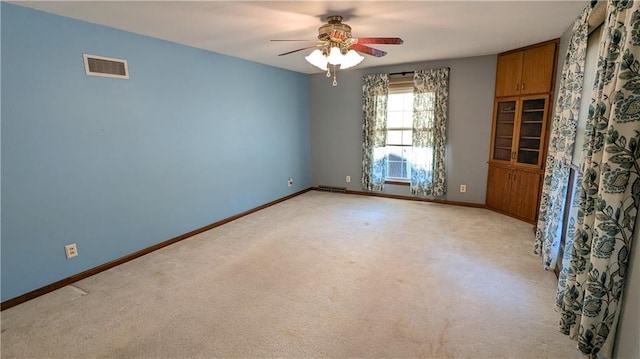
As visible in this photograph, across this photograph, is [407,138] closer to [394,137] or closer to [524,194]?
[394,137]

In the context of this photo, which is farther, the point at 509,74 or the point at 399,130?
the point at 399,130

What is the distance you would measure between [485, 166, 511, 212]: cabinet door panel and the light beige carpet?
71 cm

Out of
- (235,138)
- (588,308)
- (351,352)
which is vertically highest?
(235,138)

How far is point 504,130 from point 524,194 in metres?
0.97

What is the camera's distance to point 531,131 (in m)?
3.93

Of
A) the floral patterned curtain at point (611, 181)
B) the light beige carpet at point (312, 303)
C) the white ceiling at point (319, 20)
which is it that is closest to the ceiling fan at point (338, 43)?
the white ceiling at point (319, 20)

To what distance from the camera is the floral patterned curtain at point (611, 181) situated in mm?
1300

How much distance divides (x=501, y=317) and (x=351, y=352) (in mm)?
1158

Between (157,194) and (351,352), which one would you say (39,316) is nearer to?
(157,194)

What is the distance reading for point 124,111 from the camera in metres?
2.97

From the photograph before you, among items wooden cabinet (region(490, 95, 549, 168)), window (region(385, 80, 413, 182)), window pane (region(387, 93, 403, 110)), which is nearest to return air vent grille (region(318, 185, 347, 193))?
window (region(385, 80, 413, 182))

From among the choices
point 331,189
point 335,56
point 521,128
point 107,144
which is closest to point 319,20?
point 335,56

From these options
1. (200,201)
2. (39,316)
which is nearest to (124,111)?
(200,201)

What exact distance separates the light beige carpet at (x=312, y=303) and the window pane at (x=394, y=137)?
6.70 feet
